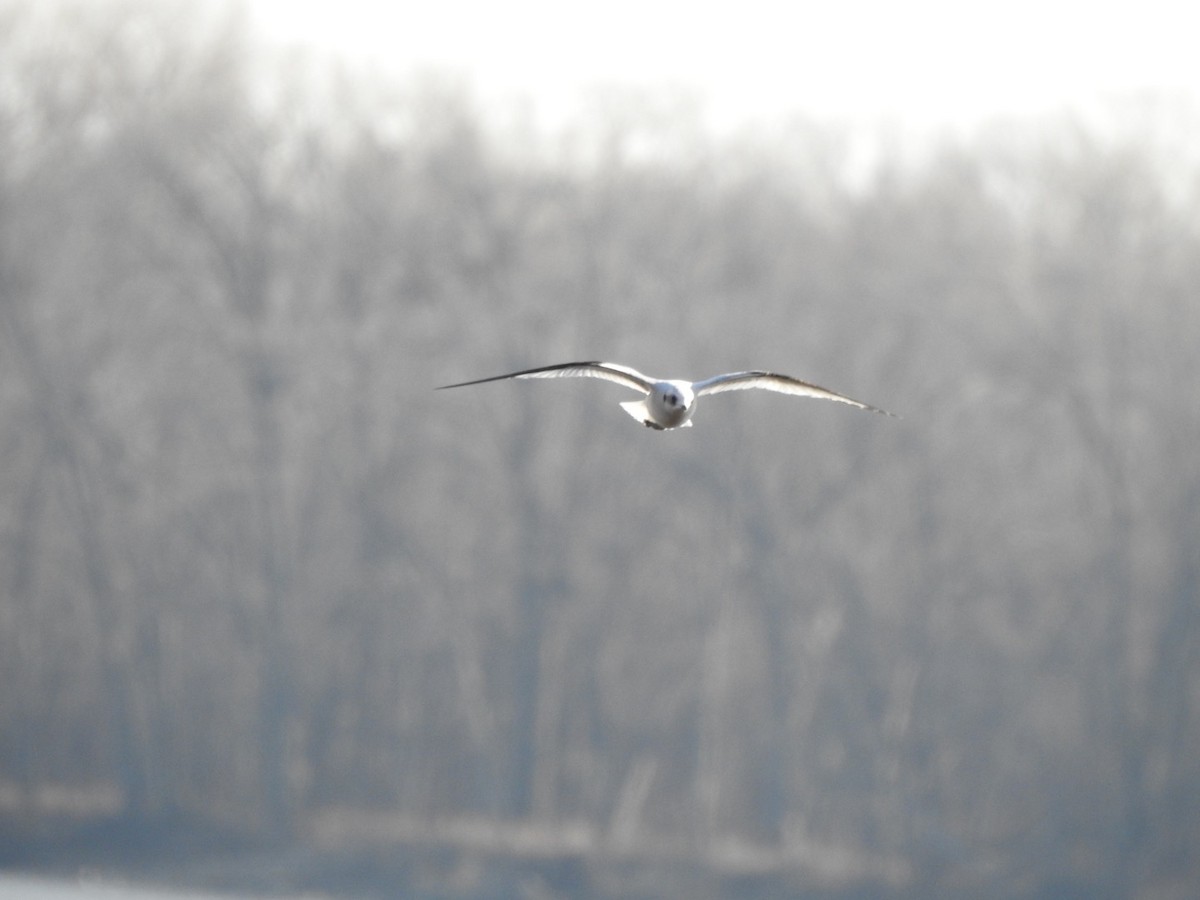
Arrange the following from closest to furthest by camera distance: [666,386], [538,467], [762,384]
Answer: [666,386]
[762,384]
[538,467]

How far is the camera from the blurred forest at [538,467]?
34188mm

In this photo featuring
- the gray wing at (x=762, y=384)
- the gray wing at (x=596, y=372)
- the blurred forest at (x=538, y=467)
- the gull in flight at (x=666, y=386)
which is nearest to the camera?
the gull in flight at (x=666, y=386)

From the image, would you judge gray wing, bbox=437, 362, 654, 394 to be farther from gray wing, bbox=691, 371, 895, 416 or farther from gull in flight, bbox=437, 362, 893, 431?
gray wing, bbox=691, 371, 895, 416

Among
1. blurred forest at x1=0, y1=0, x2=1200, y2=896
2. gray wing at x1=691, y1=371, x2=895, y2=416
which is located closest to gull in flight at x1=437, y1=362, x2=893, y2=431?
gray wing at x1=691, y1=371, x2=895, y2=416

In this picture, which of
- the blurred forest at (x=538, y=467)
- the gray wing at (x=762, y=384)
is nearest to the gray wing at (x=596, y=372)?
the gray wing at (x=762, y=384)

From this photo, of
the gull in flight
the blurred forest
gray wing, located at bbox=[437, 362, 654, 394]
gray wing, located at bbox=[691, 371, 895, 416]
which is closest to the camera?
the gull in flight

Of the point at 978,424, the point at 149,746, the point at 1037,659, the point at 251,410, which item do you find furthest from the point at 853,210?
the point at 149,746

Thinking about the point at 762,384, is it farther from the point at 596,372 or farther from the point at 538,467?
the point at 538,467

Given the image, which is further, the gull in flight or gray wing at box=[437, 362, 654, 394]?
gray wing at box=[437, 362, 654, 394]

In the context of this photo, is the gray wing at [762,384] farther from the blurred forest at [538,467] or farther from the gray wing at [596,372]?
the blurred forest at [538,467]

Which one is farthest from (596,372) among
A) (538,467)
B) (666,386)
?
(538,467)

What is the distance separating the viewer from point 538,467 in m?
36.3

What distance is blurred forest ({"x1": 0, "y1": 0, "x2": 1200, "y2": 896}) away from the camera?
1346 inches

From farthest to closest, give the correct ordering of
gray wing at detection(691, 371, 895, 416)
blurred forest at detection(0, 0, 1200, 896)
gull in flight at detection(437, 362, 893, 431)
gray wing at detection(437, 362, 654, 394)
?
blurred forest at detection(0, 0, 1200, 896)
gray wing at detection(691, 371, 895, 416)
gray wing at detection(437, 362, 654, 394)
gull in flight at detection(437, 362, 893, 431)
